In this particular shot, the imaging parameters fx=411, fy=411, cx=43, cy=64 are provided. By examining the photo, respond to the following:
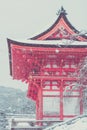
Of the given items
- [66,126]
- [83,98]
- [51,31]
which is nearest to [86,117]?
[66,126]

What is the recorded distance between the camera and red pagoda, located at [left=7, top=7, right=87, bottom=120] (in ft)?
86.6

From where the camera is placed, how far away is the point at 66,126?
1545 centimetres

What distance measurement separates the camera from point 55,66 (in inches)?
1086

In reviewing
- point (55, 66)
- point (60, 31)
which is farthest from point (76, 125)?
point (60, 31)

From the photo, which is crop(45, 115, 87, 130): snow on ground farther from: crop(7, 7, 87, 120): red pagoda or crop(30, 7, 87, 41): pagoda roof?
crop(30, 7, 87, 41): pagoda roof

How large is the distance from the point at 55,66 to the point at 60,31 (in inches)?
97.6

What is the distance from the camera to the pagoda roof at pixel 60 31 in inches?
1097

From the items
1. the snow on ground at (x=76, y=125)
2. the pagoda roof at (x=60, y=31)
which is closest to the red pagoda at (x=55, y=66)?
the pagoda roof at (x=60, y=31)

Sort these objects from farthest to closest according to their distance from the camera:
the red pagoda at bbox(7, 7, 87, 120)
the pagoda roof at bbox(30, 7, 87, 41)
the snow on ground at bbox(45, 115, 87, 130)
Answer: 1. the pagoda roof at bbox(30, 7, 87, 41)
2. the red pagoda at bbox(7, 7, 87, 120)
3. the snow on ground at bbox(45, 115, 87, 130)

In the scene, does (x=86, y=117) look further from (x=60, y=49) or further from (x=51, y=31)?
(x=51, y=31)

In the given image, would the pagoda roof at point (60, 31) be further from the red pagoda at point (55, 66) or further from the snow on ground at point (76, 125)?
the snow on ground at point (76, 125)

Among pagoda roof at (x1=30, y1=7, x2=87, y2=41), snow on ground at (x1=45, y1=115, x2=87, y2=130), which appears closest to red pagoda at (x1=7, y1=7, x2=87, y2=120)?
pagoda roof at (x1=30, y1=7, x2=87, y2=41)

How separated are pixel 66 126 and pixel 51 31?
44.1 feet

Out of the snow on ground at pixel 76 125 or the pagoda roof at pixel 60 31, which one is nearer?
the snow on ground at pixel 76 125
